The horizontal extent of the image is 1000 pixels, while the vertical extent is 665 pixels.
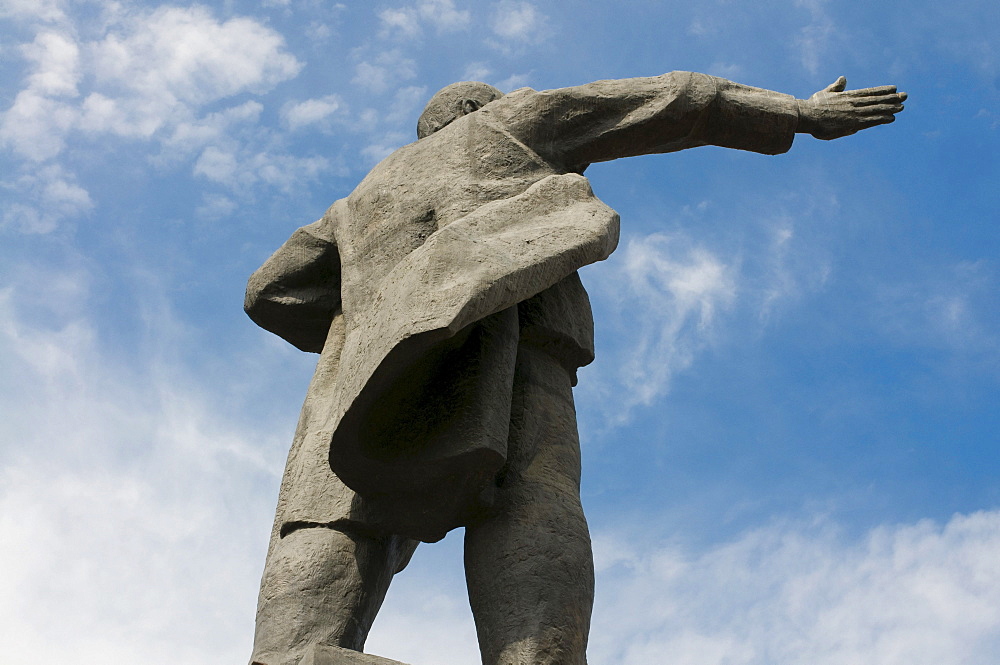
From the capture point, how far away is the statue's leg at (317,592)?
4121 millimetres

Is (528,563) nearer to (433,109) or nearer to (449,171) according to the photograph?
(449,171)

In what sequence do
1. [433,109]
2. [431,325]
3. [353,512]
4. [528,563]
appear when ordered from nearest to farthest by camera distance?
[431,325]
[528,563]
[353,512]
[433,109]

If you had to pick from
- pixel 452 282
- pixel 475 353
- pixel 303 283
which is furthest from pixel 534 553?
pixel 303 283

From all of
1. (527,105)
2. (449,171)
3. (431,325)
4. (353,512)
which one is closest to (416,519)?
(353,512)

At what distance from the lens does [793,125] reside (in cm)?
507

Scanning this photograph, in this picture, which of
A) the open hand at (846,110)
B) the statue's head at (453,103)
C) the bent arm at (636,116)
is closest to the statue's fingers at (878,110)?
the open hand at (846,110)

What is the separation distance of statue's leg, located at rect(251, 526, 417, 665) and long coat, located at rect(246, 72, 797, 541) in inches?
4.0

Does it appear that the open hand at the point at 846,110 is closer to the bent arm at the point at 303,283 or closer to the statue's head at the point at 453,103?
the statue's head at the point at 453,103

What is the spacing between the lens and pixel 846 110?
510cm

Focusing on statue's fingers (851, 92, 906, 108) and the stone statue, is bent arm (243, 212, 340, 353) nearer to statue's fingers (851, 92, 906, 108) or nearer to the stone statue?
the stone statue

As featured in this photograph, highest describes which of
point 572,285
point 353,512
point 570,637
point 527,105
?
point 527,105

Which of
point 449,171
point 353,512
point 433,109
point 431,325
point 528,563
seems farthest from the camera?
point 433,109

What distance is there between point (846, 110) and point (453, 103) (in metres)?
1.69

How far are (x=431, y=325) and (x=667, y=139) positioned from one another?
1727 mm
